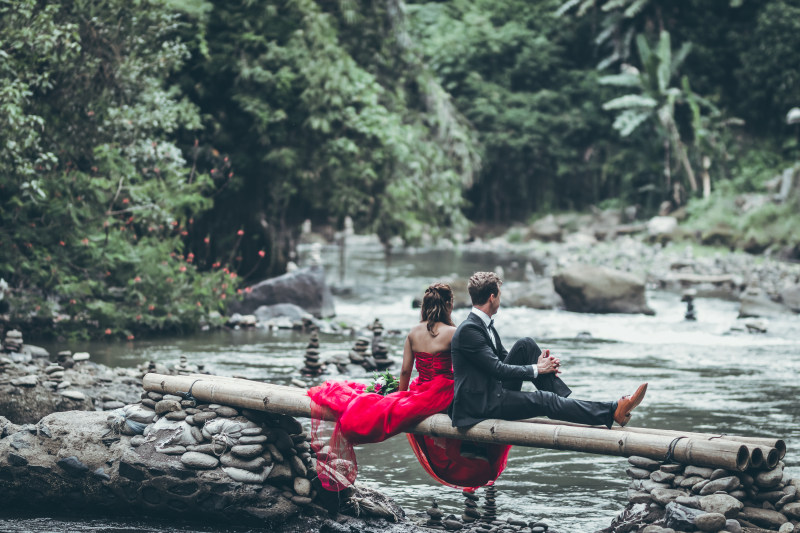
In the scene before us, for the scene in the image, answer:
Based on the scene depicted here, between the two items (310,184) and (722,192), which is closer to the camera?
(310,184)

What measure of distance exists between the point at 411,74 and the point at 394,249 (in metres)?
17.0

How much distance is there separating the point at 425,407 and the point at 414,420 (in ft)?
0.39

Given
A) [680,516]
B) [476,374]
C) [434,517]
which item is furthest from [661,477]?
[434,517]

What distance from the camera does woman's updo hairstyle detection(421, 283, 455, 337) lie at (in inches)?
256

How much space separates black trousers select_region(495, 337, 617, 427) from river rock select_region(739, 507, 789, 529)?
38.6 inches

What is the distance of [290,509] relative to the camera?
22.3 ft

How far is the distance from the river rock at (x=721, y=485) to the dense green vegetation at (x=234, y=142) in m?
9.41

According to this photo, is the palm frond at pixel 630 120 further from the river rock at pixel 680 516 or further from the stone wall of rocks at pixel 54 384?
the river rock at pixel 680 516

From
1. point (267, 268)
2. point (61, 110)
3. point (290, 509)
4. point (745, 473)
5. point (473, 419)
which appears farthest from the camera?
point (267, 268)

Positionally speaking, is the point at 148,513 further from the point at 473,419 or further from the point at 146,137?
the point at 146,137

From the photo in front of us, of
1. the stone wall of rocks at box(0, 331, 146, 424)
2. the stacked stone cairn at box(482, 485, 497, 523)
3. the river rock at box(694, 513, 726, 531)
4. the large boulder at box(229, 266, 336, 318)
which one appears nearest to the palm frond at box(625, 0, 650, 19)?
the large boulder at box(229, 266, 336, 318)

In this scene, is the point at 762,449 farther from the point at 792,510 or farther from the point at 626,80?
the point at 626,80

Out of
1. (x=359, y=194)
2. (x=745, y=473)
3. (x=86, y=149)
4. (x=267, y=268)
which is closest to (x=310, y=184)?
(x=359, y=194)

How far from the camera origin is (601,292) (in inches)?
778
